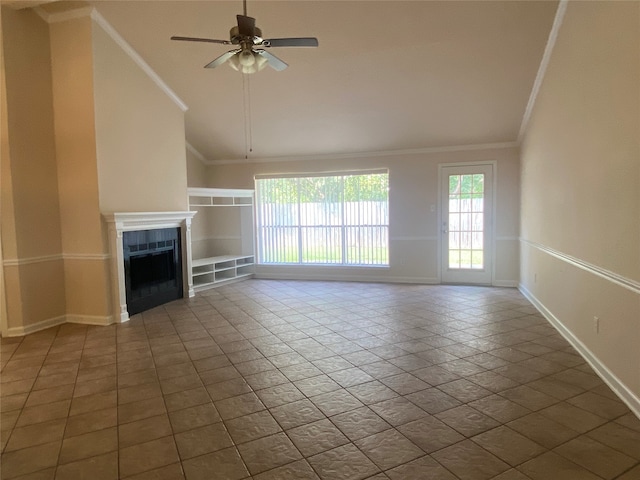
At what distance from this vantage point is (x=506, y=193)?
6789 mm

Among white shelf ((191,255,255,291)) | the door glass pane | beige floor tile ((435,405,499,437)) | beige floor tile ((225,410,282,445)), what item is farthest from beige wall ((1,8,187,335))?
the door glass pane

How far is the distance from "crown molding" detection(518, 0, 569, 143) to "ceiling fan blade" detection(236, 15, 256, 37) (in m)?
2.93

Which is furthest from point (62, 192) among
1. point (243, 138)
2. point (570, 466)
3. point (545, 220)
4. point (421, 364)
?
point (545, 220)

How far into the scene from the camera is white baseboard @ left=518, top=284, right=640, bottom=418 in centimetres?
265

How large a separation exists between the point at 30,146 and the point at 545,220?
6067 millimetres

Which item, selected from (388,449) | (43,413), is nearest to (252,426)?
(388,449)

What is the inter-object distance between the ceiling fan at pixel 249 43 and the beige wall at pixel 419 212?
3986mm

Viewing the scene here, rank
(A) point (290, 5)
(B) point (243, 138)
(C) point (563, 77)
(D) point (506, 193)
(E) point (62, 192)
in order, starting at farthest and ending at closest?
1. (B) point (243, 138)
2. (D) point (506, 193)
3. (E) point (62, 192)
4. (A) point (290, 5)
5. (C) point (563, 77)

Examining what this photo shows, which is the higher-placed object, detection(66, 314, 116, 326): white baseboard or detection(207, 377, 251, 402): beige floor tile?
detection(66, 314, 116, 326): white baseboard

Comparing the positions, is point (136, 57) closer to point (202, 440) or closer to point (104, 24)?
point (104, 24)

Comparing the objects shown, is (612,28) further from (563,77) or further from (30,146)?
(30,146)

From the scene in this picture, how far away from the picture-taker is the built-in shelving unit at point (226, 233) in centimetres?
787

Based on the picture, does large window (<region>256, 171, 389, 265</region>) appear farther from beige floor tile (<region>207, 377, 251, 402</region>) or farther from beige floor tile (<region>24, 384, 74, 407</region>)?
beige floor tile (<region>24, 384, 74, 407</region>)

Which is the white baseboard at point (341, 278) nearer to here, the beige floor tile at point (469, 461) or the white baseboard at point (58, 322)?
the white baseboard at point (58, 322)
